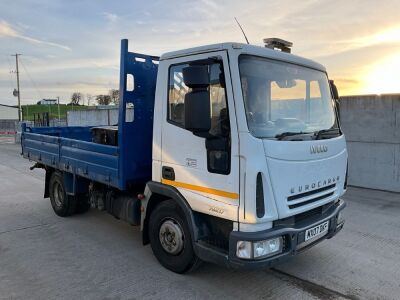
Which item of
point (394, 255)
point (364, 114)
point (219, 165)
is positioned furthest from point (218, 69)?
point (364, 114)

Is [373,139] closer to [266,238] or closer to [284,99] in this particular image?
[284,99]

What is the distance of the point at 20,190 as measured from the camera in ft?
27.2

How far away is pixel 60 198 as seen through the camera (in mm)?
6141

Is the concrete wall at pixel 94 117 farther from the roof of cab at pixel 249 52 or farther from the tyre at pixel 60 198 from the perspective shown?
the roof of cab at pixel 249 52

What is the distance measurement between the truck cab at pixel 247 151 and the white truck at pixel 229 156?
0.03 feet

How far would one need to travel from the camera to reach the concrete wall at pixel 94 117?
1797 centimetres

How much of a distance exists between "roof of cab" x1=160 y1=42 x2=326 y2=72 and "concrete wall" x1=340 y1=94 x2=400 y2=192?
5002 mm

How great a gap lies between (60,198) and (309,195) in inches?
175

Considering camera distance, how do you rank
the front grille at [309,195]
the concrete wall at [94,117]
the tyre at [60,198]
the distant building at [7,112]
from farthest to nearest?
1. the distant building at [7,112]
2. the concrete wall at [94,117]
3. the tyre at [60,198]
4. the front grille at [309,195]

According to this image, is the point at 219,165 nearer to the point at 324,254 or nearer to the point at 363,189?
the point at 324,254

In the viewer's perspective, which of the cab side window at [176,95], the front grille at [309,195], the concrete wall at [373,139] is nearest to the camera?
the front grille at [309,195]

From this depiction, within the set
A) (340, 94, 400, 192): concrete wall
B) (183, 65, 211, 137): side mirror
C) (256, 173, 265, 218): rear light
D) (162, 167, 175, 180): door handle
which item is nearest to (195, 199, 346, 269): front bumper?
(256, 173, 265, 218): rear light

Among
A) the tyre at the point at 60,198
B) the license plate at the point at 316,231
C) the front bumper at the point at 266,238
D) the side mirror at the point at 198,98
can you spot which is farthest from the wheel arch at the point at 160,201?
the tyre at the point at 60,198

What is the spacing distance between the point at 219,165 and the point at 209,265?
4.98 ft
